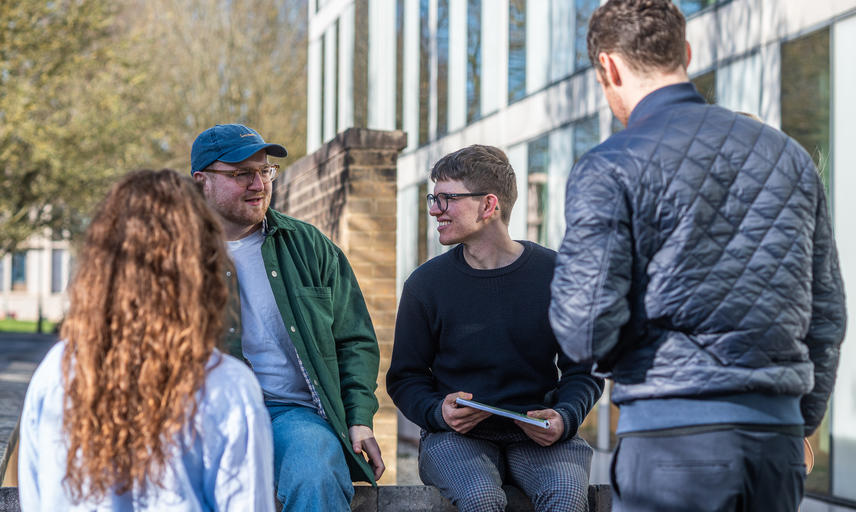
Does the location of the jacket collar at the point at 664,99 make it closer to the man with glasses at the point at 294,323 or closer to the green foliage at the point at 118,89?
the man with glasses at the point at 294,323

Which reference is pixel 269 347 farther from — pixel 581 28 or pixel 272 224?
pixel 581 28

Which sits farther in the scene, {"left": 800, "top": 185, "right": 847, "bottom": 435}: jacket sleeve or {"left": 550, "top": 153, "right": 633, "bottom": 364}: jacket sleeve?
{"left": 800, "top": 185, "right": 847, "bottom": 435}: jacket sleeve

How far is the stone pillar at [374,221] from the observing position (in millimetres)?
6966

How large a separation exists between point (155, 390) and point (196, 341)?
0.12 meters

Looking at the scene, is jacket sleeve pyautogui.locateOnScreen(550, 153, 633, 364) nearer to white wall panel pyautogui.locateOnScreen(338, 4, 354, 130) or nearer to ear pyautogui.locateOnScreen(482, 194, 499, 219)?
ear pyautogui.locateOnScreen(482, 194, 499, 219)

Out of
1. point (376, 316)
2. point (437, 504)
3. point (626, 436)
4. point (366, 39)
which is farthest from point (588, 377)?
point (366, 39)

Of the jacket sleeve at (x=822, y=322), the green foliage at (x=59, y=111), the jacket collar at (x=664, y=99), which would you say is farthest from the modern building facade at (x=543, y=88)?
the green foliage at (x=59, y=111)

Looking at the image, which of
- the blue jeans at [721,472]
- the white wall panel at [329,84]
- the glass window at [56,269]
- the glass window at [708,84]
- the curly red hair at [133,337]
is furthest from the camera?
the glass window at [56,269]

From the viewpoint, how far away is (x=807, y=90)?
7137 mm

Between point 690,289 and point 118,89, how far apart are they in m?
22.0

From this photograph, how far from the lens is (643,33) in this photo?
2.42m

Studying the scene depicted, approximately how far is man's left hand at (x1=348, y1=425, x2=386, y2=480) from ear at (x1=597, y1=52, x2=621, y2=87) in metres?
1.73

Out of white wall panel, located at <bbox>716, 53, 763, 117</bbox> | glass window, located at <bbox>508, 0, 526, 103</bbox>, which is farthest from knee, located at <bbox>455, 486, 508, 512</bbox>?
glass window, located at <bbox>508, 0, 526, 103</bbox>

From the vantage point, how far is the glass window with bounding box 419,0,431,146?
13969 mm
